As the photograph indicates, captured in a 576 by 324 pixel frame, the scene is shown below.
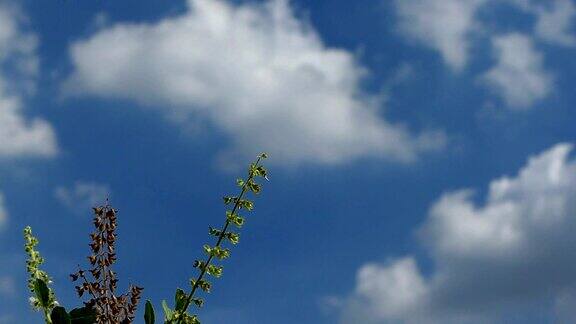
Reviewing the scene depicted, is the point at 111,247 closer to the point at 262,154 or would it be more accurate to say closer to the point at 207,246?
the point at 207,246

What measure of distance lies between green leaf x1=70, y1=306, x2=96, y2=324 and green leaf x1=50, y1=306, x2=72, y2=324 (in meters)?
0.05

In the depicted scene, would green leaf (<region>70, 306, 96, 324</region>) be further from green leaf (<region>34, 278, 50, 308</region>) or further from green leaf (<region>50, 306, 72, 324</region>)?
green leaf (<region>34, 278, 50, 308</region>)

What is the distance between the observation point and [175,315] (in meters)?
4.69

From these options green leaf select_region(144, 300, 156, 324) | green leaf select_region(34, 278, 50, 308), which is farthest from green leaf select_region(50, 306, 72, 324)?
green leaf select_region(144, 300, 156, 324)

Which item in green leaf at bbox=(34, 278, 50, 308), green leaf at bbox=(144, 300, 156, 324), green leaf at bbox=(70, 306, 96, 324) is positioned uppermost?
green leaf at bbox=(34, 278, 50, 308)

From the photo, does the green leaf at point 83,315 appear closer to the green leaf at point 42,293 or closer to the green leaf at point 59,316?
the green leaf at point 59,316

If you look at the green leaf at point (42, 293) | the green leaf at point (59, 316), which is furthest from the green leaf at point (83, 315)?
the green leaf at point (42, 293)

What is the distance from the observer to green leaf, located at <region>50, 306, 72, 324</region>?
4559 mm

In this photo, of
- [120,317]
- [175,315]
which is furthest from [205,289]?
[120,317]

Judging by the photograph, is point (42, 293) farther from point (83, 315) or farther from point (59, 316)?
point (83, 315)

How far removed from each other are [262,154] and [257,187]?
271mm

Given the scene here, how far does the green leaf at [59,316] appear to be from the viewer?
179 inches

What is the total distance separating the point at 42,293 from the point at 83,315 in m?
0.39

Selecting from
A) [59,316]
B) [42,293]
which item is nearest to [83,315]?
[59,316]
